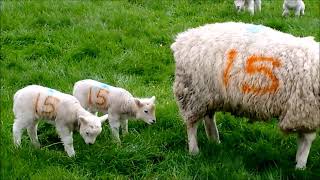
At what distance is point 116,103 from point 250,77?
174 centimetres

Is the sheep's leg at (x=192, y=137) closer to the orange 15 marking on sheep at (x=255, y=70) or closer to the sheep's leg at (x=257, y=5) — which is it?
the orange 15 marking on sheep at (x=255, y=70)

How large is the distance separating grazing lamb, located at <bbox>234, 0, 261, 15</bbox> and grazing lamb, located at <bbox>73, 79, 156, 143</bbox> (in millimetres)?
5730

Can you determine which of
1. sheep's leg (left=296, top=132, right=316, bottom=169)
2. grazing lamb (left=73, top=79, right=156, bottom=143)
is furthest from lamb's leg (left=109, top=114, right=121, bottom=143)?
sheep's leg (left=296, top=132, right=316, bottom=169)

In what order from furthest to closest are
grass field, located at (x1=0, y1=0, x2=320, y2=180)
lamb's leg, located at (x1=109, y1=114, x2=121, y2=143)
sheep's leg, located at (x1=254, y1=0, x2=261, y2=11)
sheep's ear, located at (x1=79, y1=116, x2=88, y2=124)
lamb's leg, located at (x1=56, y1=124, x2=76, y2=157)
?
sheep's leg, located at (x1=254, y1=0, x2=261, y2=11) → lamb's leg, located at (x1=109, y1=114, x2=121, y2=143) → lamb's leg, located at (x1=56, y1=124, x2=76, y2=157) → sheep's ear, located at (x1=79, y1=116, x2=88, y2=124) → grass field, located at (x1=0, y1=0, x2=320, y2=180)

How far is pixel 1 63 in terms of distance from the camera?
29.0 ft

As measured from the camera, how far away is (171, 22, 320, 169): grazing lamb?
550 cm

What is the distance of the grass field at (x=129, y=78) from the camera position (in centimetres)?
579

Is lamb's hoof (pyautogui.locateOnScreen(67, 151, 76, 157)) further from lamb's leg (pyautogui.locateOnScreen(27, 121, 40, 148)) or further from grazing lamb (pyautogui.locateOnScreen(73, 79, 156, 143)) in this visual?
grazing lamb (pyautogui.locateOnScreen(73, 79, 156, 143))

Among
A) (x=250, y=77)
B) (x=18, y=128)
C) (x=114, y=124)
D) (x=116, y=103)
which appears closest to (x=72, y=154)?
(x=18, y=128)

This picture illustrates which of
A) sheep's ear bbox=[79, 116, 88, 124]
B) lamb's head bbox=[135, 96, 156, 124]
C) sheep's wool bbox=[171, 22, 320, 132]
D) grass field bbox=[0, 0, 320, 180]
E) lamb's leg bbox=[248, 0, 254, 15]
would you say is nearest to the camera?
sheep's wool bbox=[171, 22, 320, 132]

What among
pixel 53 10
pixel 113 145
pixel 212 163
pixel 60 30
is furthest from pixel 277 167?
pixel 53 10

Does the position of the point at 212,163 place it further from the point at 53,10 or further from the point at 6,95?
the point at 53,10

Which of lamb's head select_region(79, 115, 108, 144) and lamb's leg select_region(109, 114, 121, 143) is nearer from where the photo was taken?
lamb's head select_region(79, 115, 108, 144)

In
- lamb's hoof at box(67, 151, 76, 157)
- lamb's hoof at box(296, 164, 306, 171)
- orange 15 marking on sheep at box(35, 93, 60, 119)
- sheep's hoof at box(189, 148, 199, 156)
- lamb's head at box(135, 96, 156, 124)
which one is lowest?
lamb's hoof at box(296, 164, 306, 171)
